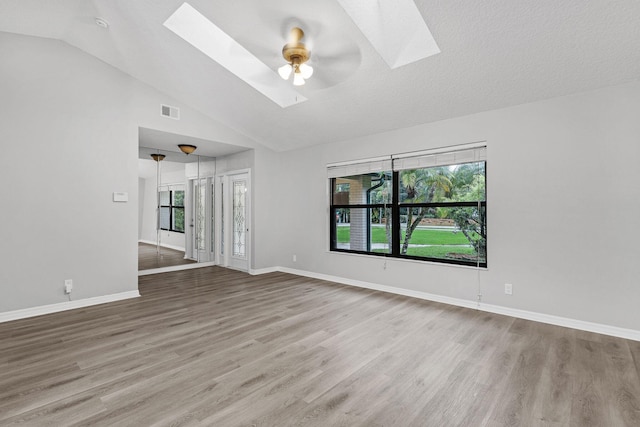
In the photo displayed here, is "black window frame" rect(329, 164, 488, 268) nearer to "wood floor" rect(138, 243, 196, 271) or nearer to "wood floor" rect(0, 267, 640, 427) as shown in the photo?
"wood floor" rect(0, 267, 640, 427)

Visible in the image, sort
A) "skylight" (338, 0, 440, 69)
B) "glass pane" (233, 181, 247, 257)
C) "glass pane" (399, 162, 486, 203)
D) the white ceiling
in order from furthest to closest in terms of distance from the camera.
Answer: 1. "glass pane" (233, 181, 247, 257)
2. "glass pane" (399, 162, 486, 203)
3. "skylight" (338, 0, 440, 69)
4. the white ceiling

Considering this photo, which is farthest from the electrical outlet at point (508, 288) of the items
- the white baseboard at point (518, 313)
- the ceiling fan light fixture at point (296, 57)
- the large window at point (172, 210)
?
the large window at point (172, 210)

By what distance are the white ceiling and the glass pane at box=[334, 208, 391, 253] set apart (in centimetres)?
137

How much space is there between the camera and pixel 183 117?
16.0 ft

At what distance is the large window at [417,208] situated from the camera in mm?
3987

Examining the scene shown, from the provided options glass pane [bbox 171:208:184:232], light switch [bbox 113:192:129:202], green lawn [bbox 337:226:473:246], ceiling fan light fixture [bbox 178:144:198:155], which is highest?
ceiling fan light fixture [bbox 178:144:198:155]

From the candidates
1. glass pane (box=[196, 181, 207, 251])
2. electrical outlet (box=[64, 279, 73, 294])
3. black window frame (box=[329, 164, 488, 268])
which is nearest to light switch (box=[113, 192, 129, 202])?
electrical outlet (box=[64, 279, 73, 294])

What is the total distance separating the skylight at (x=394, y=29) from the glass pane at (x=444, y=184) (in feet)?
5.53

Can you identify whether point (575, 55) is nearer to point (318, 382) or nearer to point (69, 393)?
point (318, 382)

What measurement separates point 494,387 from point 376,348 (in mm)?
928

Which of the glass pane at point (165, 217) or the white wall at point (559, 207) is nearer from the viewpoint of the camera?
Result: the white wall at point (559, 207)

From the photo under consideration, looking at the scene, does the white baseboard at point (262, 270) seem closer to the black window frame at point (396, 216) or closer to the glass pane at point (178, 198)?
the black window frame at point (396, 216)

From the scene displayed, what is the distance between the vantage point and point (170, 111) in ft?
15.5

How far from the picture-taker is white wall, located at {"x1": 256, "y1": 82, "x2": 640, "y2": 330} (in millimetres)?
2975
